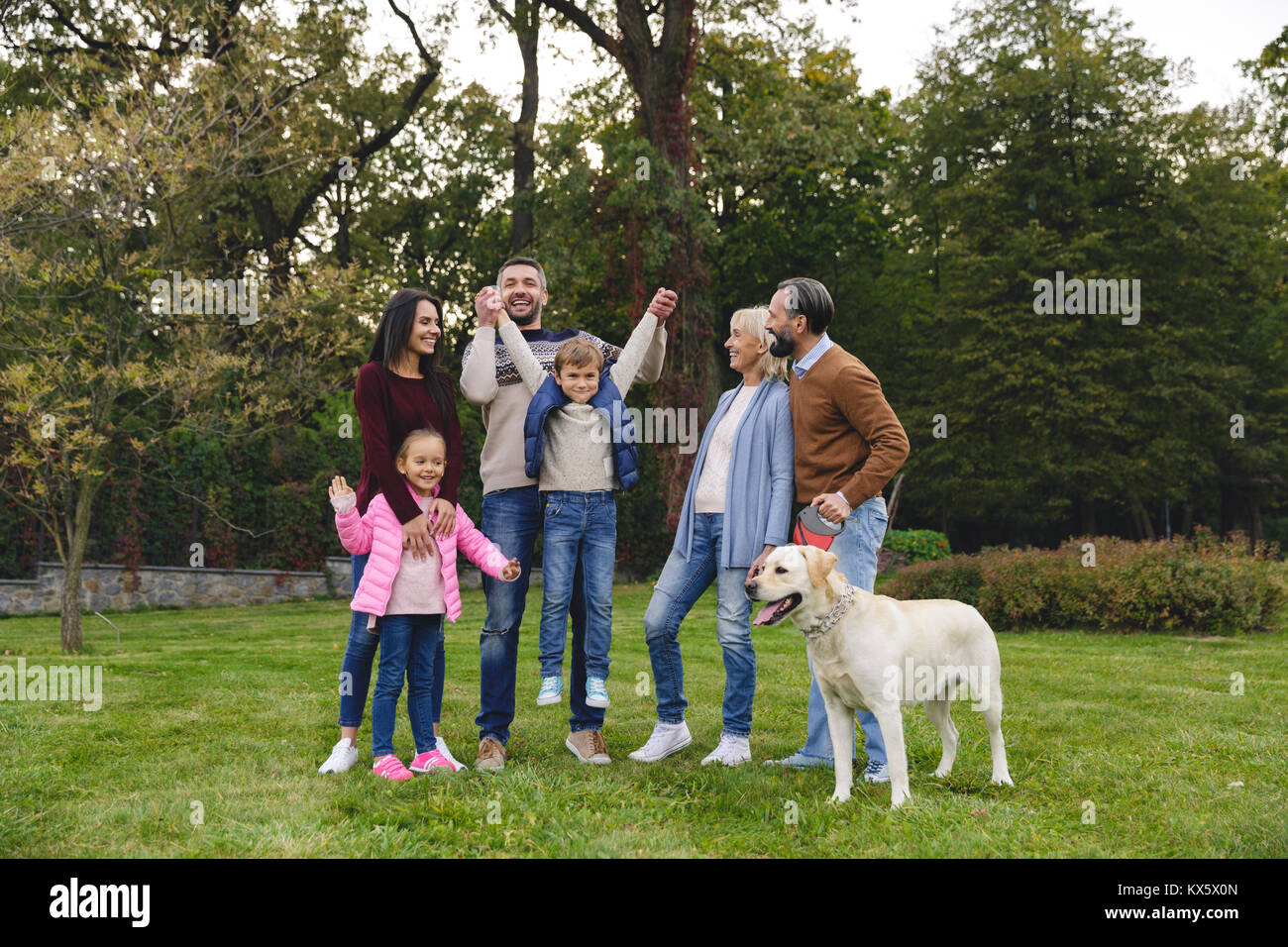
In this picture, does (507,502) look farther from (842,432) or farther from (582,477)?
(842,432)

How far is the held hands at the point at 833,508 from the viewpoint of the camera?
14.8 ft

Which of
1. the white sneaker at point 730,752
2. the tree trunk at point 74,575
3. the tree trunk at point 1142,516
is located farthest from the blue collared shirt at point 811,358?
the tree trunk at point 1142,516

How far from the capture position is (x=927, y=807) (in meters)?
4.11

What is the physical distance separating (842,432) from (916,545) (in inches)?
605

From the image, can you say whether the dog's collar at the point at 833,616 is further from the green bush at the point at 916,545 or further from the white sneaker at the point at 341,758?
the green bush at the point at 916,545

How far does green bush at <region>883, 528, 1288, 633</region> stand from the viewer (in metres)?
12.2

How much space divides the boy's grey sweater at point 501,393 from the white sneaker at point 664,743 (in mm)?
1509

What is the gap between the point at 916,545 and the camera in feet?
63.8

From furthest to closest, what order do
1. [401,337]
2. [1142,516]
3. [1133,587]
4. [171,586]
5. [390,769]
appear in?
1. [1142,516]
2. [171,586]
3. [1133,587]
4. [401,337]
5. [390,769]

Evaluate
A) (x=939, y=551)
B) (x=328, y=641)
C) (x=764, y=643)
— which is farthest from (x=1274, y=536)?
(x=328, y=641)

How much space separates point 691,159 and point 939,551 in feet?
29.4

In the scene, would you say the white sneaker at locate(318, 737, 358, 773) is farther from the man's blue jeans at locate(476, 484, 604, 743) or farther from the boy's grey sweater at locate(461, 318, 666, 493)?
the boy's grey sweater at locate(461, 318, 666, 493)

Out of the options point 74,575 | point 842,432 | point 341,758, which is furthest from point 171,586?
point 842,432

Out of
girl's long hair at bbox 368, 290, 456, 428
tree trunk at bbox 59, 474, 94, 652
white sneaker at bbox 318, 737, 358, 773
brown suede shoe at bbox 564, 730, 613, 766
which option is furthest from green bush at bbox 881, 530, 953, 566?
white sneaker at bbox 318, 737, 358, 773
